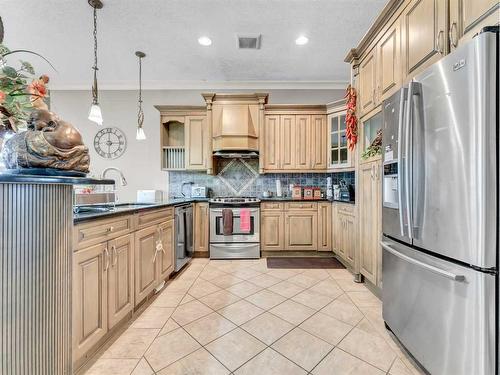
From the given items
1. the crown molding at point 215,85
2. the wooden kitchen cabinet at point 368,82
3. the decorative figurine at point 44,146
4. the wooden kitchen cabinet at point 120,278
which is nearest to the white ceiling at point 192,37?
the crown molding at point 215,85

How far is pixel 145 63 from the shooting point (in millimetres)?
3609

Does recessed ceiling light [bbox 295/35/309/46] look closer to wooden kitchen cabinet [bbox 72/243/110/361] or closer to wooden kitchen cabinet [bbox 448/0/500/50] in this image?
wooden kitchen cabinet [bbox 448/0/500/50]

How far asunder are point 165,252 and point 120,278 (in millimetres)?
817

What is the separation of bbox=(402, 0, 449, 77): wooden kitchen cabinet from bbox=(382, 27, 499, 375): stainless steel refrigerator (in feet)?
1.00

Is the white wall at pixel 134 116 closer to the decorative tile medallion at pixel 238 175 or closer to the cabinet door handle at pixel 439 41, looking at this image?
the decorative tile medallion at pixel 238 175

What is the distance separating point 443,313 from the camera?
1173 millimetres

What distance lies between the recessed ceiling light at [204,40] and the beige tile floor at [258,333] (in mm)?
3008

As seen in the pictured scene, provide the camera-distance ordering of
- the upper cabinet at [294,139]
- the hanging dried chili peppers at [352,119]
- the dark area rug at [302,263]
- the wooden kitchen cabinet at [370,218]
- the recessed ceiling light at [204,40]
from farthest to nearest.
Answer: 1. the upper cabinet at [294,139]
2. the dark area rug at [302,263]
3. the recessed ceiling light at [204,40]
4. the hanging dried chili peppers at [352,119]
5. the wooden kitchen cabinet at [370,218]

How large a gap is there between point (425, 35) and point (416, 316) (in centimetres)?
178

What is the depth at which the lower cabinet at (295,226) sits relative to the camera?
3.69 metres

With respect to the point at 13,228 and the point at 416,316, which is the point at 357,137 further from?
the point at 13,228

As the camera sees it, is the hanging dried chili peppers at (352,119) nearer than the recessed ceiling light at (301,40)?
Yes

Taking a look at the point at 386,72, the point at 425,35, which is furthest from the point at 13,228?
the point at 386,72

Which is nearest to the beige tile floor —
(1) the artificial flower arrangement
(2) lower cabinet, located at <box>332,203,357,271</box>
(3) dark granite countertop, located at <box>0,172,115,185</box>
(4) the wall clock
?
(2) lower cabinet, located at <box>332,203,357,271</box>
